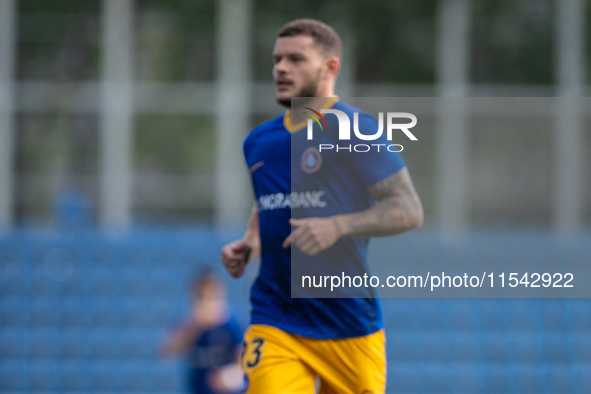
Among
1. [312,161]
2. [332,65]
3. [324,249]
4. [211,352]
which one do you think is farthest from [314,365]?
[211,352]

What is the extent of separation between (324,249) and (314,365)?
53 centimetres

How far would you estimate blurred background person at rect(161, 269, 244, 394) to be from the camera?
6.45m

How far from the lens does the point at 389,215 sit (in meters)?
2.98

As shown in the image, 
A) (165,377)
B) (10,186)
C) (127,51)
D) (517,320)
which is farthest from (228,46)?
(517,320)

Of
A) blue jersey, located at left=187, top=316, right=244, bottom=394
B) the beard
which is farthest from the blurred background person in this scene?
the beard

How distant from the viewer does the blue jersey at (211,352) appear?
651cm

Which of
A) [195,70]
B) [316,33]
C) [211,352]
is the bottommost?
[211,352]

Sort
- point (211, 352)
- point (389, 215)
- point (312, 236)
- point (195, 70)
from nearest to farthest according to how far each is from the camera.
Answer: point (312, 236) → point (389, 215) → point (211, 352) → point (195, 70)

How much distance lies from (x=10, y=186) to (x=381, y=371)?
29.3 feet

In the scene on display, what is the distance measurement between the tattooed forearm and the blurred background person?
3713 mm

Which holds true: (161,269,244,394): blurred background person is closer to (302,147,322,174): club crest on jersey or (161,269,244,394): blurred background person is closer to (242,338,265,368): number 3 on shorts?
(242,338,265,368): number 3 on shorts

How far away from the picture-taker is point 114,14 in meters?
11.2

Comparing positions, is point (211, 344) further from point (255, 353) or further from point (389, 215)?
point (389, 215)

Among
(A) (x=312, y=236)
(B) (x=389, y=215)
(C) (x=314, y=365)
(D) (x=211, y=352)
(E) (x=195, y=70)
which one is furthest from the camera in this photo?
(E) (x=195, y=70)
